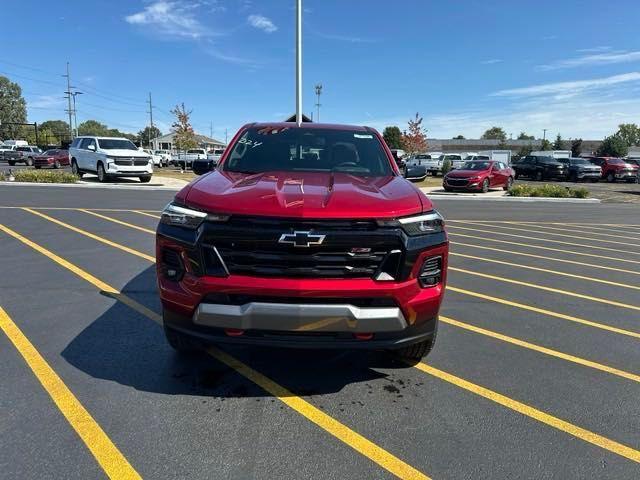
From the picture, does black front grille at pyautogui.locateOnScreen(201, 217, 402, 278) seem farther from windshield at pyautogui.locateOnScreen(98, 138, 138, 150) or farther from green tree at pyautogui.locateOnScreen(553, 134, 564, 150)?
green tree at pyautogui.locateOnScreen(553, 134, 564, 150)

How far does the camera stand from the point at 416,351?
3.52m

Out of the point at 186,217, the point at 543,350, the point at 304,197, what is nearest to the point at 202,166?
the point at 186,217

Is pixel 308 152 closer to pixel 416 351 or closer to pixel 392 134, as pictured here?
pixel 416 351

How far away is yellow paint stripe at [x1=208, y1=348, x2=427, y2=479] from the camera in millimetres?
2506

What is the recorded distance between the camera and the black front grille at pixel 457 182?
22269 millimetres

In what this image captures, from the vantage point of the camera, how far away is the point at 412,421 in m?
2.94

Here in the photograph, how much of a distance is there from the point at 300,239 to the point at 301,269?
18 centimetres

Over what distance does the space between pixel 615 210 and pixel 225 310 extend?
59.5 ft

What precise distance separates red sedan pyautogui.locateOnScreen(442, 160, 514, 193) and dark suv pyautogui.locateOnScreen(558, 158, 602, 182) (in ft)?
37.4

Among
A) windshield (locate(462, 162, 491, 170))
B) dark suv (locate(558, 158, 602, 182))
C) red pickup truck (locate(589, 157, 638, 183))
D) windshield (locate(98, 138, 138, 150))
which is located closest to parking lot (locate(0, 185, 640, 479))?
windshield (locate(98, 138, 138, 150))

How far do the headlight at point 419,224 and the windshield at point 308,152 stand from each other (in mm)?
1159

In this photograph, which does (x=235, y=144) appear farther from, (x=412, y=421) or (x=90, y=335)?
(x=412, y=421)

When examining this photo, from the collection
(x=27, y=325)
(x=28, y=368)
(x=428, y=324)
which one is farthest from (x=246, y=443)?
(x=27, y=325)

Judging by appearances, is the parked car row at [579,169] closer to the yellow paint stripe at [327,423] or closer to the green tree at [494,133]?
the yellow paint stripe at [327,423]
